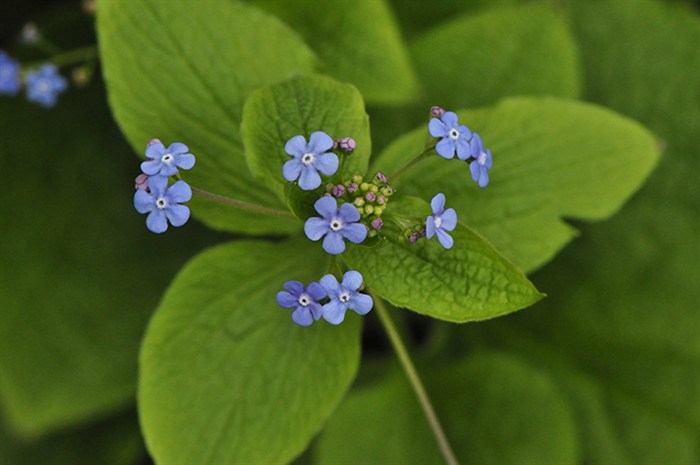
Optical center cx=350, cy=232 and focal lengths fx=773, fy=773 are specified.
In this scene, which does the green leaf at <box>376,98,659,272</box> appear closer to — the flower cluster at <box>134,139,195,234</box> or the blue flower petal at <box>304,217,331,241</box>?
the blue flower petal at <box>304,217,331,241</box>

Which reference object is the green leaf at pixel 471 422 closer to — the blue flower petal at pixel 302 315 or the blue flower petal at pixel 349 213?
the blue flower petal at pixel 302 315

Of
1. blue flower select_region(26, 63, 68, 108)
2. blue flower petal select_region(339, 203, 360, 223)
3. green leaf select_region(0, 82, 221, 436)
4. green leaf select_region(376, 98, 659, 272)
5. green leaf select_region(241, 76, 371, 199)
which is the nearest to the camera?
blue flower petal select_region(339, 203, 360, 223)

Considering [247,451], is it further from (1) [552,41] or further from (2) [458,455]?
(1) [552,41]

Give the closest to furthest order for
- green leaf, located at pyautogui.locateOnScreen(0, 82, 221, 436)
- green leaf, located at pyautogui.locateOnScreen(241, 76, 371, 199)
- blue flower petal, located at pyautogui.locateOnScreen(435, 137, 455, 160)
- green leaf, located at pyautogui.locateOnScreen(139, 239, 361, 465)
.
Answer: blue flower petal, located at pyautogui.locateOnScreen(435, 137, 455, 160)
green leaf, located at pyautogui.locateOnScreen(241, 76, 371, 199)
green leaf, located at pyautogui.locateOnScreen(139, 239, 361, 465)
green leaf, located at pyautogui.locateOnScreen(0, 82, 221, 436)

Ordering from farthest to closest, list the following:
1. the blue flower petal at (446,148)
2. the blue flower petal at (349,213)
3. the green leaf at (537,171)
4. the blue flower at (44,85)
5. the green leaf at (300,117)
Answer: the blue flower at (44,85)
the green leaf at (537,171)
the green leaf at (300,117)
the blue flower petal at (446,148)
the blue flower petal at (349,213)

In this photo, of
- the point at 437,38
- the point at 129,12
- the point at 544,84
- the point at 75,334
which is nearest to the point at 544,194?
the point at 544,84

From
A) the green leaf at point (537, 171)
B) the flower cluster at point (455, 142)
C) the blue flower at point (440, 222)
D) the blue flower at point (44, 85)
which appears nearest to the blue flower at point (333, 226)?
the blue flower at point (440, 222)

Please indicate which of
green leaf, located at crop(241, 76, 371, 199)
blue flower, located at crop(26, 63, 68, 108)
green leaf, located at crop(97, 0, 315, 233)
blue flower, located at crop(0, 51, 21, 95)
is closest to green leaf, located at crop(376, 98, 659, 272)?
green leaf, located at crop(241, 76, 371, 199)
